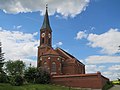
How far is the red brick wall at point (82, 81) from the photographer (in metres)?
52.4

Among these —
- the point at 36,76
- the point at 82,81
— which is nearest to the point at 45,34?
the point at 36,76

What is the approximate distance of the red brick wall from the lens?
52406 millimetres

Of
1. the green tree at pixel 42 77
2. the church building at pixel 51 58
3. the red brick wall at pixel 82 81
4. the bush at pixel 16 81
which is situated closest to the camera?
the bush at pixel 16 81

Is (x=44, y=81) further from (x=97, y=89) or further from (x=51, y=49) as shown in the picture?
(x=51, y=49)

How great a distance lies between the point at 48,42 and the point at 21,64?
16.6 m

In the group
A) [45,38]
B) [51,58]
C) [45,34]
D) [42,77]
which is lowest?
[42,77]

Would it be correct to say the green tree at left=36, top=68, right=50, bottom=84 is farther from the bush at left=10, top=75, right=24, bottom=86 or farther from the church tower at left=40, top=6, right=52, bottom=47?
the church tower at left=40, top=6, right=52, bottom=47

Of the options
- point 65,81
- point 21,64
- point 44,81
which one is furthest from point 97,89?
point 21,64

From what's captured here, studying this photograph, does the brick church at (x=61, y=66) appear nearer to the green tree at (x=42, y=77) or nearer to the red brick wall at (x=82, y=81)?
the red brick wall at (x=82, y=81)

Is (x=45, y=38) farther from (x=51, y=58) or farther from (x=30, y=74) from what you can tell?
(x=30, y=74)

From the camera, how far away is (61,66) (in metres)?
75.2

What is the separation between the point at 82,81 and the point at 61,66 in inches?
848

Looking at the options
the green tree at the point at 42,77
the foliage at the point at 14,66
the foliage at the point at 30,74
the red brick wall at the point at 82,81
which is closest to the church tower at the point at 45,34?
the foliage at the point at 14,66

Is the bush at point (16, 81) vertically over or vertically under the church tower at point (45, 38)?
under
